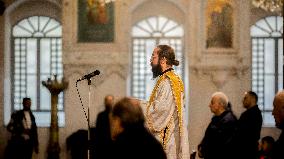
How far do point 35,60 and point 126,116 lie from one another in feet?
36.7

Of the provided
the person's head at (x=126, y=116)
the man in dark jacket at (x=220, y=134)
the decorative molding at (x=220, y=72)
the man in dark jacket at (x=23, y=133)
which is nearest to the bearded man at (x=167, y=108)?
the man in dark jacket at (x=220, y=134)

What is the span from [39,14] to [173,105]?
30.4 feet

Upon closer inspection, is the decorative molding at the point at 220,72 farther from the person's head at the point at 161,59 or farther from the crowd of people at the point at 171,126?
the person's head at the point at 161,59

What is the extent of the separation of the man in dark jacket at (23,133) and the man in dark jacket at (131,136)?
8142mm

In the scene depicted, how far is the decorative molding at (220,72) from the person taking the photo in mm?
12711

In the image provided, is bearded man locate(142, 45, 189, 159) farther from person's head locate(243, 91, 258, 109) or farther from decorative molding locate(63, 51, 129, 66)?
decorative molding locate(63, 51, 129, 66)

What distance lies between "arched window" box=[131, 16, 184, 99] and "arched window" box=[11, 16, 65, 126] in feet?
5.60

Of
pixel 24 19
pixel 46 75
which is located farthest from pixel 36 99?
pixel 24 19

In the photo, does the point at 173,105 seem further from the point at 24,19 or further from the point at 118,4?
the point at 24,19

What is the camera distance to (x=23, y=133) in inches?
454

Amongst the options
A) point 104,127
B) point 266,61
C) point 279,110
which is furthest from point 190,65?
point 279,110

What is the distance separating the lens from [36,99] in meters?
14.5

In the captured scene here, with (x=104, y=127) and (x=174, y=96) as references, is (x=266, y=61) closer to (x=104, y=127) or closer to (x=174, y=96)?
(x=104, y=127)

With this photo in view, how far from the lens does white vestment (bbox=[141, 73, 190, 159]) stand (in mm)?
5652
